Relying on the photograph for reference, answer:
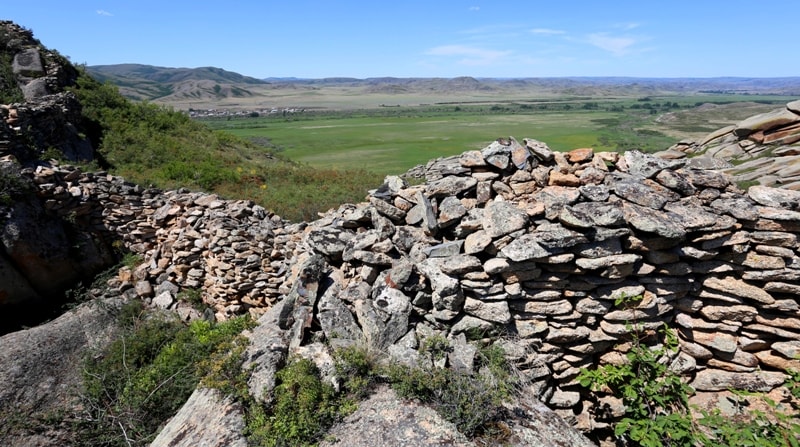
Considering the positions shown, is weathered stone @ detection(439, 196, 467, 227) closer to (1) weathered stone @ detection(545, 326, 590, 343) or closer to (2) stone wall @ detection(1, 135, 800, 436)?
(2) stone wall @ detection(1, 135, 800, 436)

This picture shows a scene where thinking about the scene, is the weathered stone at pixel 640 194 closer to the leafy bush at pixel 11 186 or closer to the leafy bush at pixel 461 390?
the leafy bush at pixel 461 390

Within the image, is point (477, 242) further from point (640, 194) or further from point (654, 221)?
point (640, 194)

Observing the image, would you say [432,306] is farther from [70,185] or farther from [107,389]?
[70,185]

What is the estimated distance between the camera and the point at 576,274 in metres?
6.18

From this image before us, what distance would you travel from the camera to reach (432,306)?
20.5 ft

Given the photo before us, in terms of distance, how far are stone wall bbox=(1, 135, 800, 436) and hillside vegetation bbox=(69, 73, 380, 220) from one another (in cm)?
621

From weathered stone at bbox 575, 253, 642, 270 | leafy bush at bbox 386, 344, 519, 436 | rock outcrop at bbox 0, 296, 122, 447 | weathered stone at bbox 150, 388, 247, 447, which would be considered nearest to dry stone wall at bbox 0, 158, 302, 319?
rock outcrop at bbox 0, 296, 122, 447

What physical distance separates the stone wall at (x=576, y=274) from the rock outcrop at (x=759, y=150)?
1.44m

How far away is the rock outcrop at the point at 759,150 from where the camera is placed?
7379 millimetres

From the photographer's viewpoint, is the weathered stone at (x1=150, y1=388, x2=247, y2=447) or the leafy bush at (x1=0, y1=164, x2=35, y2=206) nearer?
the weathered stone at (x1=150, y1=388, x2=247, y2=447)

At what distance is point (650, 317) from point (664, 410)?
1.38 meters

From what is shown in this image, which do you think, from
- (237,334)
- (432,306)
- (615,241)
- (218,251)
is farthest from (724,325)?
(218,251)

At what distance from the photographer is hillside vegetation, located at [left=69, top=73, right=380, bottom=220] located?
14.6m

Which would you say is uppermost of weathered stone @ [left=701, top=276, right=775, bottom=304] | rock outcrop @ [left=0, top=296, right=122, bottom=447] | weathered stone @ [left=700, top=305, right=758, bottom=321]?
weathered stone @ [left=701, top=276, right=775, bottom=304]
